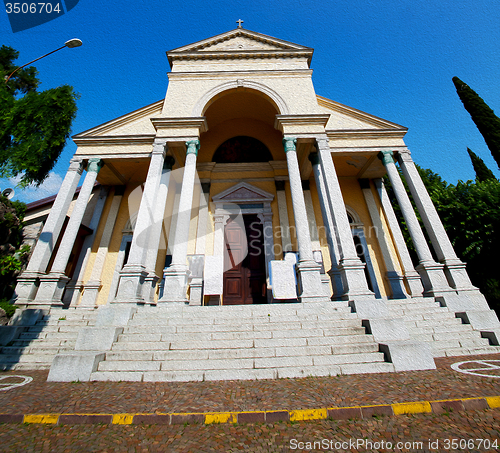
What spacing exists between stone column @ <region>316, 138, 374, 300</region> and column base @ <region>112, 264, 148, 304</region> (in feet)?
20.6

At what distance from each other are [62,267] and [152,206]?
3.78 m

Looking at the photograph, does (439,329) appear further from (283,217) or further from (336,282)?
(283,217)

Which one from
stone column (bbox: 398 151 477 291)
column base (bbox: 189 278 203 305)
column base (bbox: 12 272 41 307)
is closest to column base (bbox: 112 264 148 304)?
column base (bbox: 189 278 203 305)

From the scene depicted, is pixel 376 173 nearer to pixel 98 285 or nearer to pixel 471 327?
pixel 471 327

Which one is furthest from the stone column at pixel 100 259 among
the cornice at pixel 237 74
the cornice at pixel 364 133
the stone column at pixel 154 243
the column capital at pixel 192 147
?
the cornice at pixel 364 133

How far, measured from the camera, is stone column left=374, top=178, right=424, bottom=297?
989cm

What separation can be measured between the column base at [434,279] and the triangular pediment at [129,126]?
12.0 meters

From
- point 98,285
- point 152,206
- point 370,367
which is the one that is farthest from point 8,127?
point 370,367

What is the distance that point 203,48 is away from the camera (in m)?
12.2

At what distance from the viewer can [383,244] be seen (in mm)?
11930

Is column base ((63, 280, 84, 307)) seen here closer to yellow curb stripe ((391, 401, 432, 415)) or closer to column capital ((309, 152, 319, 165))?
column capital ((309, 152, 319, 165))

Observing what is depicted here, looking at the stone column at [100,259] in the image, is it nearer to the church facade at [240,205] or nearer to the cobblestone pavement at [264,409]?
the church facade at [240,205]

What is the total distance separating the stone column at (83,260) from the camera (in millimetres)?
10922

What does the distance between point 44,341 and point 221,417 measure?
20.3ft
